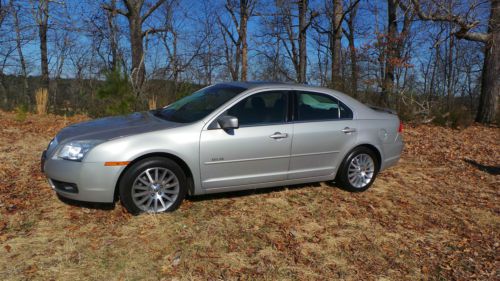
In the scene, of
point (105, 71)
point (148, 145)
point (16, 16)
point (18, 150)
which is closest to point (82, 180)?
point (148, 145)

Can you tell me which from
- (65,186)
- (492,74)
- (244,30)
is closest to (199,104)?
(65,186)

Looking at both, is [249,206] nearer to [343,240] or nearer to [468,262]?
[343,240]

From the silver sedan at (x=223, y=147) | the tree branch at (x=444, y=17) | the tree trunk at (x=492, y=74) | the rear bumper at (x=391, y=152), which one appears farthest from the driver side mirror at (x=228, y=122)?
the tree trunk at (x=492, y=74)

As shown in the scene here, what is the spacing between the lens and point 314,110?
515 centimetres

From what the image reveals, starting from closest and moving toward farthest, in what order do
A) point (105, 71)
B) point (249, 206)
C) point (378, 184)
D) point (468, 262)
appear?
point (468, 262) → point (249, 206) → point (378, 184) → point (105, 71)

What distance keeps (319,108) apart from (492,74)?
37.4ft

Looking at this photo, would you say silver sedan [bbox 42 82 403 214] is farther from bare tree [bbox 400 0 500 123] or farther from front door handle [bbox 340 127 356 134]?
bare tree [bbox 400 0 500 123]

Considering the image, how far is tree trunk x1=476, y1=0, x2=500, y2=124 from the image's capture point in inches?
519

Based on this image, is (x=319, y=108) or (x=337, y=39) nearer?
(x=319, y=108)

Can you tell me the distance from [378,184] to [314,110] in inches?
73.2

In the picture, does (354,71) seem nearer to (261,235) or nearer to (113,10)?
(113,10)

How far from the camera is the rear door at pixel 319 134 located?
4.94 metres

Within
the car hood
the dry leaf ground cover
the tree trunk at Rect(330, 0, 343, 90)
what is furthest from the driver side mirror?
the tree trunk at Rect(330, 0, 343, 90)

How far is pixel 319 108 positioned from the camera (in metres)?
5.20
